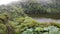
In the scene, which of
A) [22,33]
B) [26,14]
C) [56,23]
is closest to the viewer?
[22,33]

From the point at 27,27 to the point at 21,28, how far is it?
0.44 ft

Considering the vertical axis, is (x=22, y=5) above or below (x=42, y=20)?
above

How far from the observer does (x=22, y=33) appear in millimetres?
3875

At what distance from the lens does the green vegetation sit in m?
3.89

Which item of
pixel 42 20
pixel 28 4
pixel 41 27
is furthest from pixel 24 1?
A: pixel 41 27

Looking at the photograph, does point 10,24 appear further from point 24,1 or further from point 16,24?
point 24,1

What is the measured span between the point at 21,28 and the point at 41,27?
443 millimetres

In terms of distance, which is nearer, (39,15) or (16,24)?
(16,24)

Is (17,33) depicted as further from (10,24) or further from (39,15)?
(39,15)

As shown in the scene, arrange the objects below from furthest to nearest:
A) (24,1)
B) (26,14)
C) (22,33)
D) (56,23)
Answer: (24,1) → (26,14) → (56,23) → (22,33)

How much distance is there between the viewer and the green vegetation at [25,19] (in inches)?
153

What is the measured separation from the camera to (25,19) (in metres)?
4.25

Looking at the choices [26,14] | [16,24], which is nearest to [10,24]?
[16,24]

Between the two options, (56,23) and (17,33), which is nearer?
(17,33)
